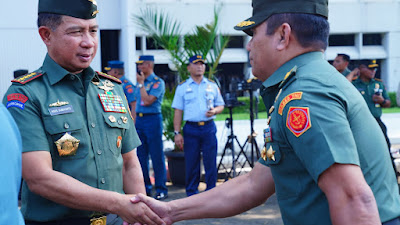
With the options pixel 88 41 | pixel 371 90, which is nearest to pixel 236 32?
pixel 371 90

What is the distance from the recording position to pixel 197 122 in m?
7.59

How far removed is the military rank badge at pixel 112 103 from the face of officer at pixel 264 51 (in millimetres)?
845

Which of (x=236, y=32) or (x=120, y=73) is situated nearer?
(x=120, y=73)

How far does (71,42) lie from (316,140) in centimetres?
142

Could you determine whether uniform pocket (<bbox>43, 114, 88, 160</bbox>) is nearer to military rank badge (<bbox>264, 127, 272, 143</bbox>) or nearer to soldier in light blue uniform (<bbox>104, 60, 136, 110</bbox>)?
military rank badge (<bbox>264, 127, 272, 143</bbox>)

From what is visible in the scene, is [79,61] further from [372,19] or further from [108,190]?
[372,19]

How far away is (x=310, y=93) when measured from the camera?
6.27ft

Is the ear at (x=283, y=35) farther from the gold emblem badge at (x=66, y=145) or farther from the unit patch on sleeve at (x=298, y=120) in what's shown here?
the gold emblem badge at (x=66, y=145)

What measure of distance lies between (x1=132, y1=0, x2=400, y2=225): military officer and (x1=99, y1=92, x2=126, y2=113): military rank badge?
84cm

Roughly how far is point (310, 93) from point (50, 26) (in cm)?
144

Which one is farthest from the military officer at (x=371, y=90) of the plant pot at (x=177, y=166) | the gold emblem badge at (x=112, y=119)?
the gold emblem badge at (x=112, y=119)

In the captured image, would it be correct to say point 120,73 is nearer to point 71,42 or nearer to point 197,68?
point 197,68

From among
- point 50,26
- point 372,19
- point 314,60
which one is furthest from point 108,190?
point 372,19

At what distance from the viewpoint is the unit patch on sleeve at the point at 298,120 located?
187cm
